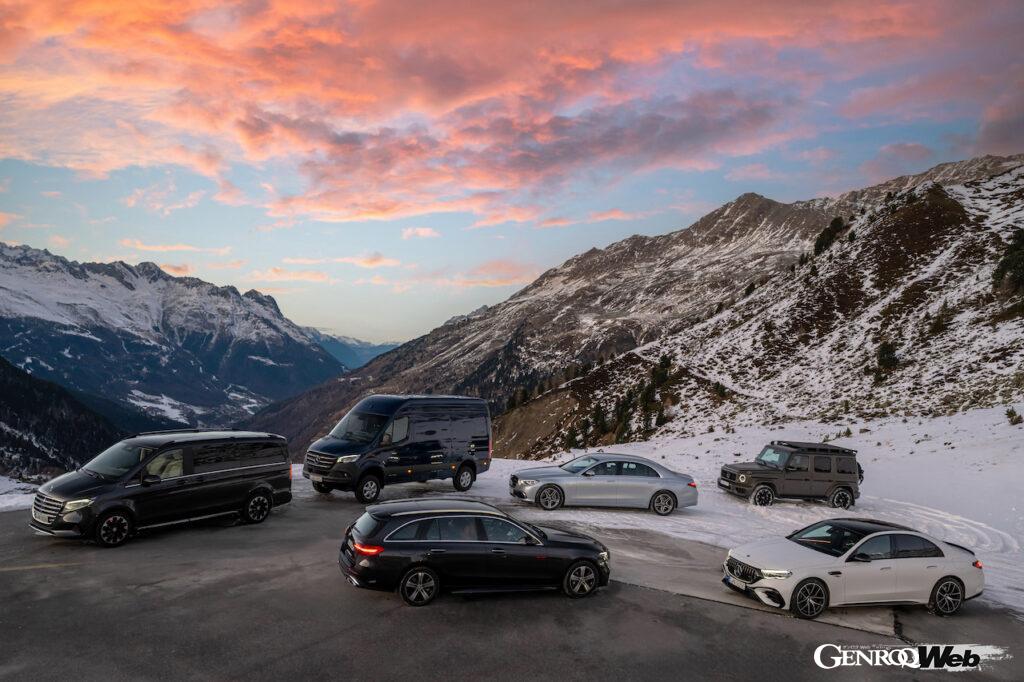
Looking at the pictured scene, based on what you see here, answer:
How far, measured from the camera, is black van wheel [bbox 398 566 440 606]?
1088 cm

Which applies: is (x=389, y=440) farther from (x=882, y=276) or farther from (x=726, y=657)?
(x=882, y=276)

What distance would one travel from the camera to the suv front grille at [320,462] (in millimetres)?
19156

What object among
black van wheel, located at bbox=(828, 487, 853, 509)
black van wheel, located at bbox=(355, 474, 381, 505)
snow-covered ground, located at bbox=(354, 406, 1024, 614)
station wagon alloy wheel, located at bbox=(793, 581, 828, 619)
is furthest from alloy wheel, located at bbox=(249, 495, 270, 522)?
black van wheel, located at bbox=(828, 487, 853, 509)

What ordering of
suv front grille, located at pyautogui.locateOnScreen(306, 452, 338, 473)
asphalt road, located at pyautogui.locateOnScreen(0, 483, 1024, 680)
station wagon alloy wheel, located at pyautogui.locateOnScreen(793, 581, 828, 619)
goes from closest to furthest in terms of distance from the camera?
asphalt road, located at pyautogui.locateOnScreen(0, 483, 1024, 680) → station wagon alloy wheel, located at pyautogui.locateOnScreen(793, 581, 828, 619) → suv front grille, located at pyautogui.locateOnScreen(306, 452, 338, 473)

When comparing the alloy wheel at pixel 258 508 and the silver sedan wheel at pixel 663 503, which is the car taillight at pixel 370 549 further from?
the silver sedan wheel at pixel 663 503

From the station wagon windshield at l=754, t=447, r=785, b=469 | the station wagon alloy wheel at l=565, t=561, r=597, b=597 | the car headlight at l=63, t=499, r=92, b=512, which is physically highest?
the car headlight at l=63, t=499, r=92, b=512

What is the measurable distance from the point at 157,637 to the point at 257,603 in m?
1.71

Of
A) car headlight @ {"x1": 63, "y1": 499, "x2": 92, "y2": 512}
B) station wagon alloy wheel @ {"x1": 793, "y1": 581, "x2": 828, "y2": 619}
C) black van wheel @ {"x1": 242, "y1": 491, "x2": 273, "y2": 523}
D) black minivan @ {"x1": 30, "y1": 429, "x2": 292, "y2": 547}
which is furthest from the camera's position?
black van wheel @ {"x1": 242, "y1": 491, "x2": 273, "y2": 523}

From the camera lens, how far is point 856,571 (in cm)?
1176

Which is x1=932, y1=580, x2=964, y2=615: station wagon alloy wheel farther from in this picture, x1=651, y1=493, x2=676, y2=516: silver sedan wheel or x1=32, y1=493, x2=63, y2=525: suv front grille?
x1=32, y1=493, x2=63, y2=525: suv front grille

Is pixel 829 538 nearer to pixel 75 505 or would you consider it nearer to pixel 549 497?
pixel 549 497

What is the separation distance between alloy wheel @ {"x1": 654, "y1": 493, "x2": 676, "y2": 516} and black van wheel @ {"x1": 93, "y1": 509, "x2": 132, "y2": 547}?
14.2 metres

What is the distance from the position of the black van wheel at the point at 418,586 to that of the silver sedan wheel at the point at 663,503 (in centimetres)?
1063

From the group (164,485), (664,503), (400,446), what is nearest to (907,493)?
(664,503)
